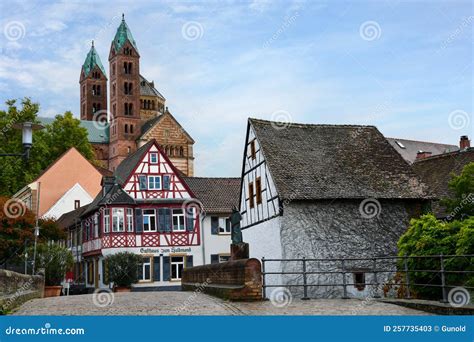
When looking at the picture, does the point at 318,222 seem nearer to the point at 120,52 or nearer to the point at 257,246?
the point at 257,246

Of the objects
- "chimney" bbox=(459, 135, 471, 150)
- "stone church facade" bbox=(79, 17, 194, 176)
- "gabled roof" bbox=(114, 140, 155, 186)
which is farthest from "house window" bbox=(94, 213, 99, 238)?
"stone church facade" bbox=(79, 17, 194, 176)

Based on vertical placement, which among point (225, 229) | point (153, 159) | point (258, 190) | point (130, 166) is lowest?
point (225, 229)

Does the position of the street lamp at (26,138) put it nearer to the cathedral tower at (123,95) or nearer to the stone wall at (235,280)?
the stone wall at (235,280)

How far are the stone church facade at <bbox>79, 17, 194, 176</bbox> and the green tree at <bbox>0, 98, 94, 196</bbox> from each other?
105ft

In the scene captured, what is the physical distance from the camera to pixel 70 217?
160ft

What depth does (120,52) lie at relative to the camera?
114 meters

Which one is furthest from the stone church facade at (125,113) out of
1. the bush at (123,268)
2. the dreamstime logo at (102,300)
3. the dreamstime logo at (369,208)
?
the dreamstime logo at (102,300)

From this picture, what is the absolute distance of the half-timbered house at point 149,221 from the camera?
127ft

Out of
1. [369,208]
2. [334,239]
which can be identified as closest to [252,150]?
[369,208]

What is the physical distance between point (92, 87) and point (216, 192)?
9566 centimetres

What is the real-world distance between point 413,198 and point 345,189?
112 inches

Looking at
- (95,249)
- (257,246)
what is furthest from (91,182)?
(257,246)

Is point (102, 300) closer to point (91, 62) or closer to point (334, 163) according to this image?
point (334, 163)

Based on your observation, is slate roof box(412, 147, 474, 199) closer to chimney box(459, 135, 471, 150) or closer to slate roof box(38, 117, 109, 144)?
chimney box(459, 135, 471, 150)
